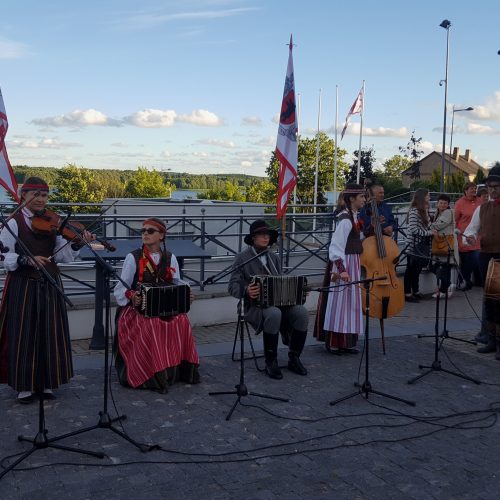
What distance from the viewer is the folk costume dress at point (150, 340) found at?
6.38 m

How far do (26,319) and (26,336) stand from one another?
0.49 feet

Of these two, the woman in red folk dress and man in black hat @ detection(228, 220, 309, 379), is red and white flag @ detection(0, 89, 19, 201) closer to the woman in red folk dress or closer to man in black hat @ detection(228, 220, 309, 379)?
man in black hat @ detection(228, 220, 309, 379)

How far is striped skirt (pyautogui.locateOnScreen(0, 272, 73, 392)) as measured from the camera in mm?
5836

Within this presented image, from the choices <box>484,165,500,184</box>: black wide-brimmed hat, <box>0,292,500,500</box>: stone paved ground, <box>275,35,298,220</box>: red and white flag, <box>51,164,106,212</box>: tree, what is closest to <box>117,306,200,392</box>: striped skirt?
<box>0,292,500,500</box>: stone paved ground

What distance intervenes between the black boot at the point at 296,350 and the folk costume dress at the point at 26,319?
7.92 ft

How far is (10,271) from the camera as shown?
5.91 meters

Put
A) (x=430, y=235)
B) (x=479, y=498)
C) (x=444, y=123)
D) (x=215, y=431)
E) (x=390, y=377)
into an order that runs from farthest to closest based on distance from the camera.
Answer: (x=444, y=123)
(x=430, y=235)
(x=390, y=377)
(x=215, y=431)
(x=479, y=498)

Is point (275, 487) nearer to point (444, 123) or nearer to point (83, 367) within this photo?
point (83, 367)

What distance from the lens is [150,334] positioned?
6.41 m

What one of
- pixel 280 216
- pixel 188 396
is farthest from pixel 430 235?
pixel 188 396

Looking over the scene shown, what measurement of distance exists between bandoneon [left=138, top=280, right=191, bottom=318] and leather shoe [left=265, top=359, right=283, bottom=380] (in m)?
1.17

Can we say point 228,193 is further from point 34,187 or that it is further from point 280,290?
point 34,187

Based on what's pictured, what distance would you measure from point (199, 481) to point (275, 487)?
50cm

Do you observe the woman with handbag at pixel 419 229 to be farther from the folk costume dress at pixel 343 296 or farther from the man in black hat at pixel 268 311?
the man in black hat at pixel 268 311
